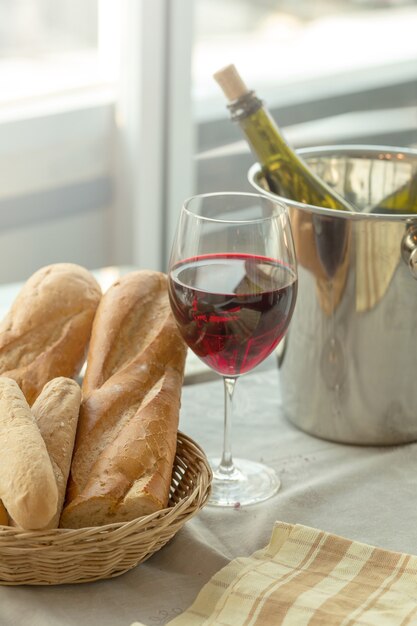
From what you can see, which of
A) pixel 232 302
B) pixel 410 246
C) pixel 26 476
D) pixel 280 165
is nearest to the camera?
pixel 26 476

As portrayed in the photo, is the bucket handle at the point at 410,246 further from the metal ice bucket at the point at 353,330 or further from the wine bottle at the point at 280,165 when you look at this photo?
the wine bottle at the point at 280,165

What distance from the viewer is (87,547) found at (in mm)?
724

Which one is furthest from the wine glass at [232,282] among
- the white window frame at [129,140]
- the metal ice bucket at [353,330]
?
the white window frame at [129,140]

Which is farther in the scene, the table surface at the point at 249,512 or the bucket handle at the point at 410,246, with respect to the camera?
the bucket handle at the point at 410,246

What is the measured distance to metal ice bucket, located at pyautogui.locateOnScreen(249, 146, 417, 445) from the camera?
3.17 ft

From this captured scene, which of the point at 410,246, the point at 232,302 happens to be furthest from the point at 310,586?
the point at 410,246

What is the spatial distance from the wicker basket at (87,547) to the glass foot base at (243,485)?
0.10 metres

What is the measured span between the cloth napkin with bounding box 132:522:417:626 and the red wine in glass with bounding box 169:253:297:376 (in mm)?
166

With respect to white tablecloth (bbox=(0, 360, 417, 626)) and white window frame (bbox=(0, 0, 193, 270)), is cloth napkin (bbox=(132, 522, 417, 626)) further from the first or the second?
white window frame (bbox=(0, 0, 193, 270))

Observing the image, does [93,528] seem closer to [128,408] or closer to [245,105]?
[128,408]

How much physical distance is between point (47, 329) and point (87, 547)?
0.32 metres

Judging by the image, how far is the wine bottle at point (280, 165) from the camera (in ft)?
3.57

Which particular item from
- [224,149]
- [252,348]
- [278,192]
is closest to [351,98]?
[224,149]

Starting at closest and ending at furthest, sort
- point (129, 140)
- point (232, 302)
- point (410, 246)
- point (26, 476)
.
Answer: point (26, 476) → point (232, 302) → point (410, 246) → point (129, 140)
